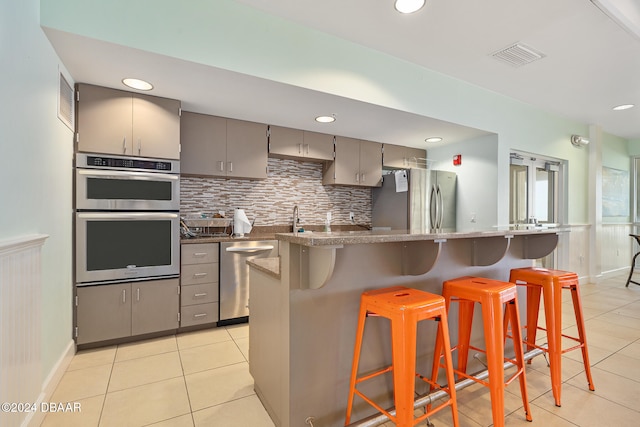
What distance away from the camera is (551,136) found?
4.62 metres

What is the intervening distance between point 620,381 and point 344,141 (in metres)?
3.45

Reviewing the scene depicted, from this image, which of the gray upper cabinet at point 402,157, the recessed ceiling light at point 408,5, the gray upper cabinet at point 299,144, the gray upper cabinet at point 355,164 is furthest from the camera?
the gray upper cabinet at point 402,157

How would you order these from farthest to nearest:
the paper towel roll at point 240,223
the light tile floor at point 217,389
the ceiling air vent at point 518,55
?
the paper towel roll at point 240,223 → the ceiling air vent at point 518,55 → the light tile floor at point 217,389

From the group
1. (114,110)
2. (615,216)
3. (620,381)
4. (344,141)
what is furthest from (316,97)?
(615,216)

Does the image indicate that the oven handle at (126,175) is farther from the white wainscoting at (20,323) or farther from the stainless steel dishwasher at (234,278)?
the white wainscoting at (20,323)

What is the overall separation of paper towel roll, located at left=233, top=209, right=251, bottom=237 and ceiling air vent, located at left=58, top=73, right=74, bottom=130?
165cm

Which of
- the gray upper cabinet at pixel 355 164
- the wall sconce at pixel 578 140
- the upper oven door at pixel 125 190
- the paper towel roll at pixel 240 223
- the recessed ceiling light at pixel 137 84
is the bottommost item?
the paper towel roll at pixel 240 223

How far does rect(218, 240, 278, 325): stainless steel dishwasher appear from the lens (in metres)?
3.12

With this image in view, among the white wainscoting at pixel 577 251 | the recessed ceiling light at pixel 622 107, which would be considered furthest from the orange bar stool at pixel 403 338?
the recessed ceiling light at pixel 622 107

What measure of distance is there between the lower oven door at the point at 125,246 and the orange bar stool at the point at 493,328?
2.39 m

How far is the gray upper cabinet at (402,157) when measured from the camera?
4562 millimetres

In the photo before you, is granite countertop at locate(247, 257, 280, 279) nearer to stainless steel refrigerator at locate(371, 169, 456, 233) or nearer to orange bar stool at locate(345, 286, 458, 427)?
orange bar stool at locate(345, 286, 458, 427)

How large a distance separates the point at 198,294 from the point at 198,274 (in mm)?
197

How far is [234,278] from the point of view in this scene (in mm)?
3178
